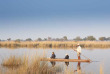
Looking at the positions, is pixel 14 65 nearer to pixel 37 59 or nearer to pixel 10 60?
pixel 10 60

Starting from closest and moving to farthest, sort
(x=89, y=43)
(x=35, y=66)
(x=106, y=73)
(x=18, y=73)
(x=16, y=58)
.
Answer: (x=18, y=73)
(x=35, y=66)
(x=106, y=73)
(x=16, y=58)
(x=89, y=43)

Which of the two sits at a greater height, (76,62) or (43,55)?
(43,55)

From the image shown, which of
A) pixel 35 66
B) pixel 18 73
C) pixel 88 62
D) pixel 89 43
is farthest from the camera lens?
pixel 89 43

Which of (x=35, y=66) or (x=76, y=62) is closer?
(x=35, y=66)

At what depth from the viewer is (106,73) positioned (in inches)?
445

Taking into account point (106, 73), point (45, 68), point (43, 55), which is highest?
point (43, 55)

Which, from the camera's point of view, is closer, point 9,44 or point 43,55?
point 43,55

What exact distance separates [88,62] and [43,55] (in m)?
8.36

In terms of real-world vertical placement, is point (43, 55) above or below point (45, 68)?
above

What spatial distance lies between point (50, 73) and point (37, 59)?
1.20 metres

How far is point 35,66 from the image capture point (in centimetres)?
832

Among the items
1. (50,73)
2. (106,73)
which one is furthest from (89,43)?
(50,73)

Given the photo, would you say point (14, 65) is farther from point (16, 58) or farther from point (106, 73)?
point (106, 73)

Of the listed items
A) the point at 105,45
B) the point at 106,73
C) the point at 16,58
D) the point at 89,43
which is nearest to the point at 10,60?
the point at 16,58
